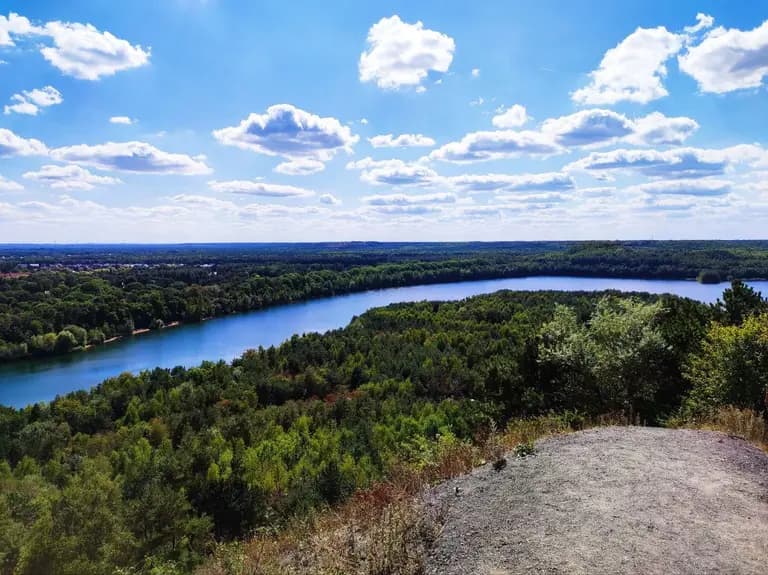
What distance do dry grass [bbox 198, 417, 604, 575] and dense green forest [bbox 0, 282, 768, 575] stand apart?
36.2 inches

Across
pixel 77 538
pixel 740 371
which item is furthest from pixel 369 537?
pixel 77 538

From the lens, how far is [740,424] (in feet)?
28.1

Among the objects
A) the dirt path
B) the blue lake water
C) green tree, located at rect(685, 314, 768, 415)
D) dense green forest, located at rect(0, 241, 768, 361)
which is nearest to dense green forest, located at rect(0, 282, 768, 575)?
green tree, located at rect(685, 314, 768, 415)

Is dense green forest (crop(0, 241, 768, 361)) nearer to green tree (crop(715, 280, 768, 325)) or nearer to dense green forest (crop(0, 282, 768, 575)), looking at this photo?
dense green forest (crop(0, 282, 768, 575))

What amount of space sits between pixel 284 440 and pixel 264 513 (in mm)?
9945

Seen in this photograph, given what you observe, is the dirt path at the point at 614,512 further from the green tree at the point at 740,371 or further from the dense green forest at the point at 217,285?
the dense green forest at the point at 217,285

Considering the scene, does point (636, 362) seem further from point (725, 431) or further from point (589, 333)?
point (725, 431)

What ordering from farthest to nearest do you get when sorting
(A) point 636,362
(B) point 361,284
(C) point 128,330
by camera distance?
1. (B) point 361,284
2. (C) point 128,330
3. (A) point 636,362

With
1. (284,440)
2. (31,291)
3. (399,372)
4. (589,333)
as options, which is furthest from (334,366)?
(31,291)

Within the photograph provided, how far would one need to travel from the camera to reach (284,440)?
28344mm

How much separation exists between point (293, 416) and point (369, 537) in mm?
30516

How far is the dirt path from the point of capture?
5.10m

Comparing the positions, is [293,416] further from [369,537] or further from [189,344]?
[189,344]

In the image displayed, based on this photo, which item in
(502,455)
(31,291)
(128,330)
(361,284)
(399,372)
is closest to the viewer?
(502,455)
